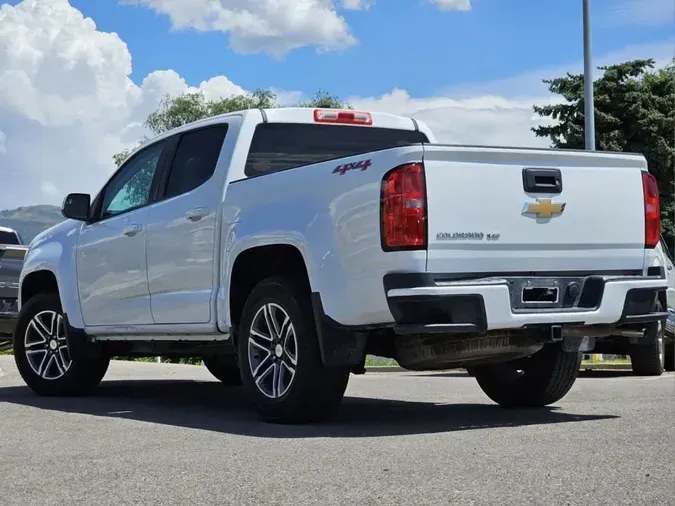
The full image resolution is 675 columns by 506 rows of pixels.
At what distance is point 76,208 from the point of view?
30.3 ft

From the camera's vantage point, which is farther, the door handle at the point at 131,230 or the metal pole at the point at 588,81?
the metal pole at the point at 588,81

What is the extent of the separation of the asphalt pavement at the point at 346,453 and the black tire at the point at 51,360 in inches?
9.8

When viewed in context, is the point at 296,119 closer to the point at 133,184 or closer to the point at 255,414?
the point at 133,184

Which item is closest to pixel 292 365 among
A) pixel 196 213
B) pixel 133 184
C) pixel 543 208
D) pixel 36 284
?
pixel 196 213

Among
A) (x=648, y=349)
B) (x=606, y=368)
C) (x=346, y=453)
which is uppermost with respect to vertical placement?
(x=346, y=453)

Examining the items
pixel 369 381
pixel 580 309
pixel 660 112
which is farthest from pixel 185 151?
pixel 660 112

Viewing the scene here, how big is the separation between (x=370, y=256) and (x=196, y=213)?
1.86 metres

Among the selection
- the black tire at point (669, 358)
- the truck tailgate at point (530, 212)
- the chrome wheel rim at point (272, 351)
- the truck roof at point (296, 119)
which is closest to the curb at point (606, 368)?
the black tire at point (669, 358)

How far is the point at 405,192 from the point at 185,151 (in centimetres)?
262

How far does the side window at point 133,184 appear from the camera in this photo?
8.81m

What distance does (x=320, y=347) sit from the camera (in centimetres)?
676

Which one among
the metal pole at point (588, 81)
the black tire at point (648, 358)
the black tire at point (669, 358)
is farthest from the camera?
the metal pole at point (588, 81)

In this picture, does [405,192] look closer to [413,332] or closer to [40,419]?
[413,332]

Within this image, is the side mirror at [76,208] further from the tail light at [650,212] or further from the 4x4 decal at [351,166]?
the tail light at [650,212]
